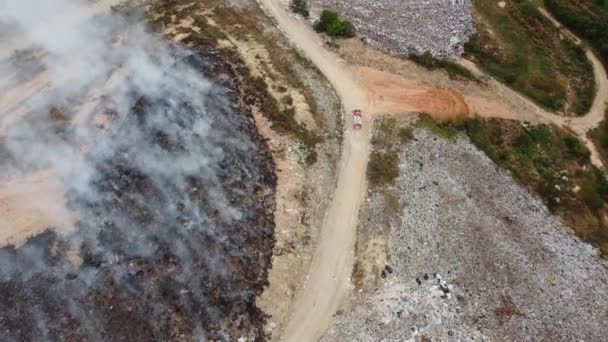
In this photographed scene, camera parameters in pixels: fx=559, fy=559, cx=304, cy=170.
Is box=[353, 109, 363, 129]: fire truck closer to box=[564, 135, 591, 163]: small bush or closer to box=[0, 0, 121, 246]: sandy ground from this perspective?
box=[0, 0, 121, 246]: sandy ground

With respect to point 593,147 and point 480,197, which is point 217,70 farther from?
point 593,147

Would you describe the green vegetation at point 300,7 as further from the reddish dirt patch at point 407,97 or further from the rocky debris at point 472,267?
the rocky debris at point 472,267

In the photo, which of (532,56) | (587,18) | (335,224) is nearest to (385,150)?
(335,224)

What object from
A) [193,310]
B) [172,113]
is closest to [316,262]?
[193,310]

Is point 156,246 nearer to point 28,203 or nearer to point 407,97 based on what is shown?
point 28,203

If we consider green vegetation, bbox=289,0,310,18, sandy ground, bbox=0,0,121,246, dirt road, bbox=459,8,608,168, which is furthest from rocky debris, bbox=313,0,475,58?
sandy ground, bbox=0,0,121,246

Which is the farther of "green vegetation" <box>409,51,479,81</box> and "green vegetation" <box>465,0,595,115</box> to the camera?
"green vegetation" <box>465,0,595,115</box>
